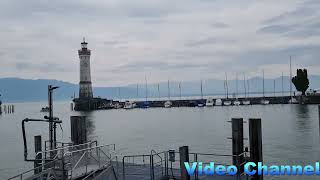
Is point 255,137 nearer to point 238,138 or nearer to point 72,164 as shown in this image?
point 238,138

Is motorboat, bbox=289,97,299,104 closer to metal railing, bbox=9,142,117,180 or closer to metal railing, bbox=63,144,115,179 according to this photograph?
metal railing, bbox=63,144,115,179

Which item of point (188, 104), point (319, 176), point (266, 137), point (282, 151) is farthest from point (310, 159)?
point (188, 104)

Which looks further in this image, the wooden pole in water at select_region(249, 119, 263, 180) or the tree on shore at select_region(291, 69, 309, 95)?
the tree on shore at select_region(291, 69, 309, 95)

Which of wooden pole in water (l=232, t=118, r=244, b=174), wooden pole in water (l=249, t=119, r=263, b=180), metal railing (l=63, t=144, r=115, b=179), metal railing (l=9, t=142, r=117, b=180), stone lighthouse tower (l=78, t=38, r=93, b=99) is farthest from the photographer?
stone lighthouse tower (l=78, t=38, r=93, b=99)

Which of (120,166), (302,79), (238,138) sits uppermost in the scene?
(302,79)

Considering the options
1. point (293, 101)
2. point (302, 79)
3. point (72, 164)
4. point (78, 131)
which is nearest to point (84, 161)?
point (72, 164)

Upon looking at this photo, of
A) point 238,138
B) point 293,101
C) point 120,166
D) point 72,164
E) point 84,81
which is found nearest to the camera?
point 72,164

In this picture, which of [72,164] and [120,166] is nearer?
[72,164]

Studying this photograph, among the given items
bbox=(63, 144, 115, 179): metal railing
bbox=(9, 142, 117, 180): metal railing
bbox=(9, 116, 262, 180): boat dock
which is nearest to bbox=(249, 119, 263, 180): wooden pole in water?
bbox=(9, 116, 262, 180): boat dock

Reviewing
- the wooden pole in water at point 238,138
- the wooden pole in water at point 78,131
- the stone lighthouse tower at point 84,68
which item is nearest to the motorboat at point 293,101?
the stone lighthouse tower at point 84,68

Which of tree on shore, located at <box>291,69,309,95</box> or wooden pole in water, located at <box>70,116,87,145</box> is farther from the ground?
tree on shore, located at <box>291,69,309,95</box>

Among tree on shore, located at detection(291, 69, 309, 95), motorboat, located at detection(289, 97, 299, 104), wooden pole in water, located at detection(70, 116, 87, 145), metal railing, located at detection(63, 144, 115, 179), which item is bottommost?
motorboat, located at detection(289, 97, 299, 104)

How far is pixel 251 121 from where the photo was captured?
2136 centimetres

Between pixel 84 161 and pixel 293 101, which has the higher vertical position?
Result: pixel 84 161
